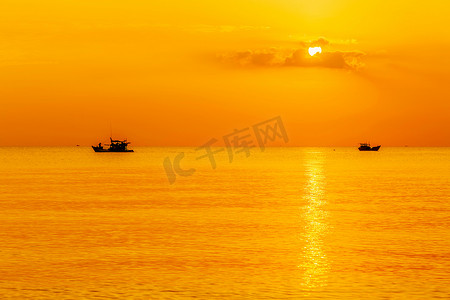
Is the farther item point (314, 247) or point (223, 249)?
point (314, 247)

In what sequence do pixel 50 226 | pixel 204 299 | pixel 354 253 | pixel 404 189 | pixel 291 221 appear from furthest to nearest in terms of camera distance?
pixel 404 189 < pixel 291 221 < pixel 50 226 < pixel 354 253 < pixel 204 299

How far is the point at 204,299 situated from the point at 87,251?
1270cm

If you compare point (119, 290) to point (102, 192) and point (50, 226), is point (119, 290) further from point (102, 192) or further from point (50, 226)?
point (102, 192)

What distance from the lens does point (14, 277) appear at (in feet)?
97.7

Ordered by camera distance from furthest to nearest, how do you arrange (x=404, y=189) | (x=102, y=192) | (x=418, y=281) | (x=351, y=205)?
(x=404, y=189) → (x=102, y=192) → (x=351, y=205) → (x=418, y=281)

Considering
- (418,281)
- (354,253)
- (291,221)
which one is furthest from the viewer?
(291,221)

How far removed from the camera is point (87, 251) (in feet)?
122

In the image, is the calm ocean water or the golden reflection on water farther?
the golden reflection on water

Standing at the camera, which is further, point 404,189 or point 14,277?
point 404,189

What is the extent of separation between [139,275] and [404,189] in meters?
65.7

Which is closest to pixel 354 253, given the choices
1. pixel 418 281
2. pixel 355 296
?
pixel 418 281

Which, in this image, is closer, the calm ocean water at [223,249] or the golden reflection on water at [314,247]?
the calm ocean water at [223,249]

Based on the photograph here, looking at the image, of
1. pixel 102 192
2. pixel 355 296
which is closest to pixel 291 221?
pixel 355 296

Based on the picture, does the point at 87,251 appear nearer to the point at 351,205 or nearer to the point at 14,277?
the point at 14,277
